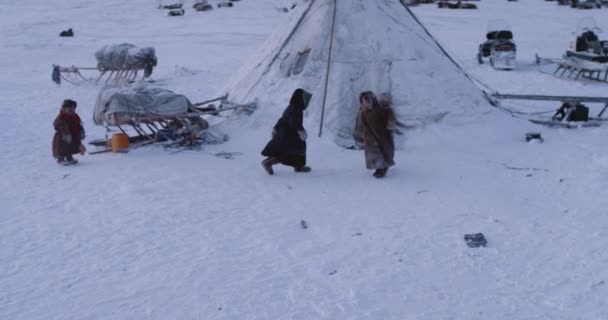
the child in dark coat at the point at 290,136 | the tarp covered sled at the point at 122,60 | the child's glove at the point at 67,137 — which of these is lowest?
the tarp covered sled at the point at 122,60

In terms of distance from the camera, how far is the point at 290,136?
260 inches

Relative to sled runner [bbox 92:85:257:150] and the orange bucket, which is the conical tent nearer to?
sled runner [bbox 92:85:257:150]

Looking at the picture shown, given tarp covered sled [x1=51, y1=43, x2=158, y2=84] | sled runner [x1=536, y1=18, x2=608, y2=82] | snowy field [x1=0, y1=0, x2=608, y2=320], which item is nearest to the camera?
snowy field [x1=0, y1=0, x2=608, y2=320]

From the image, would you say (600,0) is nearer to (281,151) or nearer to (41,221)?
(281,151)

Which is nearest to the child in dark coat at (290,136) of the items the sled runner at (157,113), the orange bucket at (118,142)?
the sled runner at (157,113)

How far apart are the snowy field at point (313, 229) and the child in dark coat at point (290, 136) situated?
0.87 feet

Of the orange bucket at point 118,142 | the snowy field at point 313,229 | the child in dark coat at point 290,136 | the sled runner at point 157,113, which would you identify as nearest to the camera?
the snowy field at point 313,229

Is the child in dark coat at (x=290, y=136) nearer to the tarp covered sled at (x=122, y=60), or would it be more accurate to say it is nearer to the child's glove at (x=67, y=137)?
the child's glove at (x=67, y=137)

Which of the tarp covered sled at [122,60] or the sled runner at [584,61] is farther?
the tarp covered sled at [122,60]

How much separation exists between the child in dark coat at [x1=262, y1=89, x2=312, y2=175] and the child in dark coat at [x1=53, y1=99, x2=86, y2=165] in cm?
245

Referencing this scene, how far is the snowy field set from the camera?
387cm

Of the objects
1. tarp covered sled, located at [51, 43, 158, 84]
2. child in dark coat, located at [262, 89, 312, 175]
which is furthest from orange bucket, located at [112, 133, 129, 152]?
tarp covered sled, located at [51, 43, 158, 84]

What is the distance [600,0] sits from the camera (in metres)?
31.9

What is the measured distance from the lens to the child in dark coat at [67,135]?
714 cm
